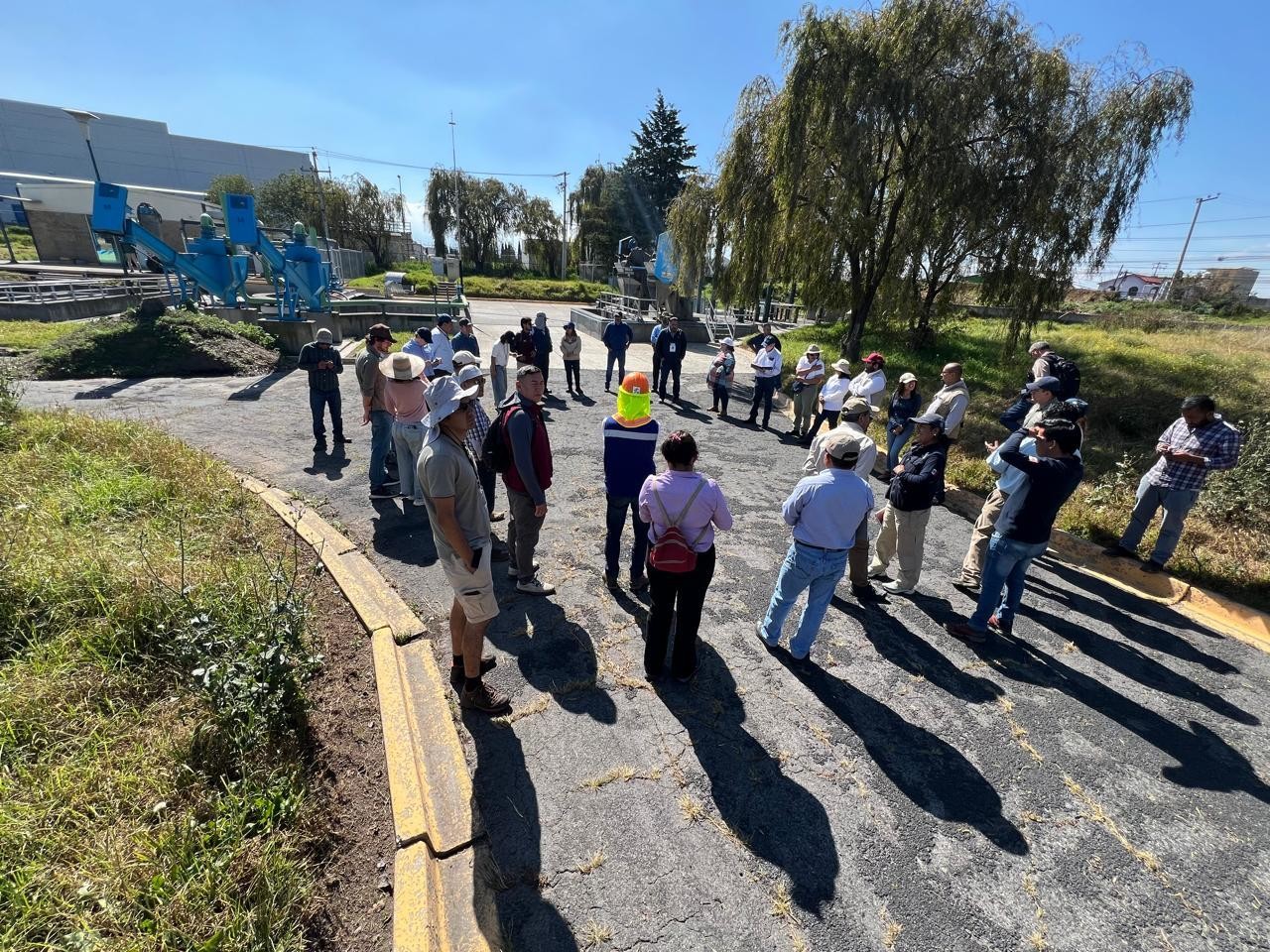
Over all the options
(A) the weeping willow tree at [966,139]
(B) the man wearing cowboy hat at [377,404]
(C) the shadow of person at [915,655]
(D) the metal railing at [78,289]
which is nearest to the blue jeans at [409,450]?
(B) the man wearing cowboy hat at [377,404]

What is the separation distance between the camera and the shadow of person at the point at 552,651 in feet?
11.0

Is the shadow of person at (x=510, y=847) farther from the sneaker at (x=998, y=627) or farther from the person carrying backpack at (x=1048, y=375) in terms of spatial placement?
the person carrying backpack at (x=1048, y=375)

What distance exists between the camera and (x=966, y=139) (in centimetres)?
1068

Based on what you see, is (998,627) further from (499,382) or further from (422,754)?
(499,382)

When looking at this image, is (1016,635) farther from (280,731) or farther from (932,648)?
(280,731)

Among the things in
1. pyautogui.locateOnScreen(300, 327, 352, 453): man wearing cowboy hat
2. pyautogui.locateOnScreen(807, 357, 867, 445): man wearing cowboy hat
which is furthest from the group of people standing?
pyautogui.locateOnScreen(300, 327, 352, 453): man wearing cowboy hat

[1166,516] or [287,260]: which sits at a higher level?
[287,260]

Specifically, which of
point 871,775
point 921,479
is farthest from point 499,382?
point 871,775

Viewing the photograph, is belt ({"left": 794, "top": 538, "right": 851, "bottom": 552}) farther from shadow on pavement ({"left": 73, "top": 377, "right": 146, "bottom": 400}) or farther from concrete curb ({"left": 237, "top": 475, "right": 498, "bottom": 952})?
shadow on pavement ({"left": 73, "top": 377, "right": 146, "bottom": 400})

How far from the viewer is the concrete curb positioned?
2.12 metres

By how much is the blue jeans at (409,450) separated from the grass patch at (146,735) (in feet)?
4.77

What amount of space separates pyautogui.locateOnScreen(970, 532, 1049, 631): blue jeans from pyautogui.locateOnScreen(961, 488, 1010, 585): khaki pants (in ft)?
2.03

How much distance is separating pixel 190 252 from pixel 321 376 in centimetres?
1106

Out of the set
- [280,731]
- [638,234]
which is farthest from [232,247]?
[638,234]
